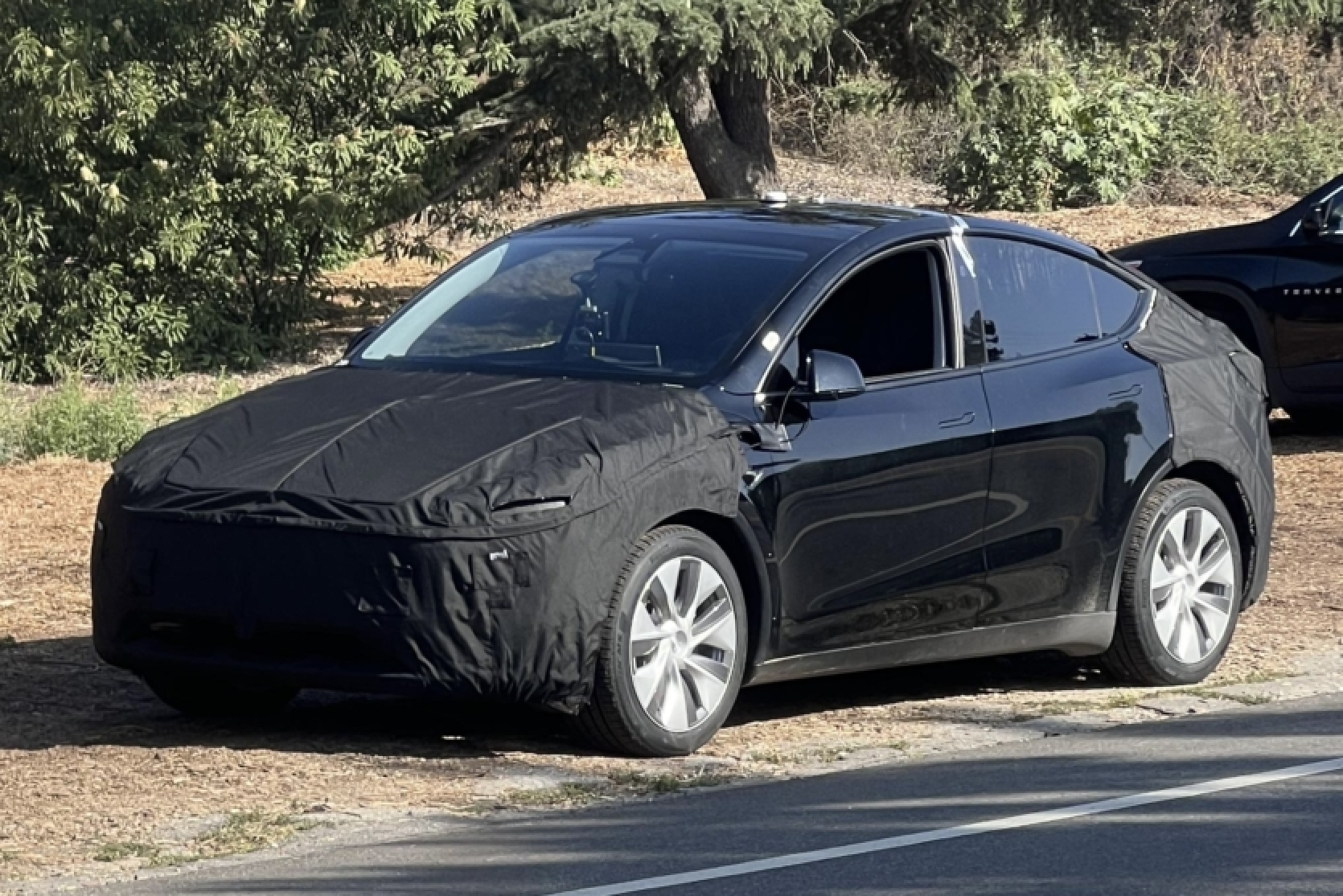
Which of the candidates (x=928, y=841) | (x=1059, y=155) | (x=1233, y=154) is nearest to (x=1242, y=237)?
(x=928, y=841)

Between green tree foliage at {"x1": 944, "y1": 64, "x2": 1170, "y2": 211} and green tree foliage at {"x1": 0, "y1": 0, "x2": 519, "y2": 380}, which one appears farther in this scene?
green tree foliage at {"x1": 944, "y1": 64, "x2": 1170, "y2": 211}

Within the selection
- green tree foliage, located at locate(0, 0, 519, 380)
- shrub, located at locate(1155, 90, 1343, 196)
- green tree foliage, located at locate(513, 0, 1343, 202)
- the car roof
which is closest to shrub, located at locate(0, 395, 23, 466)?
green tree foliage, located at locate(0, 0, 519, 380)

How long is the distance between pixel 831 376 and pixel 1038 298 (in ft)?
4.46

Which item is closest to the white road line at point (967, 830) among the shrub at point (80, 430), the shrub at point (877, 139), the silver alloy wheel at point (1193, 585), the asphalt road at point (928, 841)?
the asphalt road at point (928, 841)

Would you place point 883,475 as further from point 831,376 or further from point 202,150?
point 202,150

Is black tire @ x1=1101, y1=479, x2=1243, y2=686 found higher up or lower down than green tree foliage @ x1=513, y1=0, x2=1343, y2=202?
lower down

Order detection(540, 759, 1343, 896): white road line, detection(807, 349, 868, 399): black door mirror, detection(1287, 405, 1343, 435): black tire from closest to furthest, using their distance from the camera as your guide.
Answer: detection(540, 759, 1343, 896): white road line
detection(807, 349, 868, 399): black door mirror
detection(1287, 405, 1343, 435): black tire

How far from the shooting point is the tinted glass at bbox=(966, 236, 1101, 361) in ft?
27.9

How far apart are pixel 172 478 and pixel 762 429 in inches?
72.0

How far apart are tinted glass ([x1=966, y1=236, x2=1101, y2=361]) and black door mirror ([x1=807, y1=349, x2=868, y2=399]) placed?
0.81 metres

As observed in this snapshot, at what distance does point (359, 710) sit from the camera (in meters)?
8.42

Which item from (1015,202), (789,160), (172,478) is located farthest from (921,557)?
(789,160)

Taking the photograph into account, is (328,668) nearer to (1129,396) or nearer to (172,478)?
(172,478)

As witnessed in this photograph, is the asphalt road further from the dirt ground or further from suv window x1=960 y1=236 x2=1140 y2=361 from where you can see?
suv window x1=960 y1=236 x2=1140 y2=361
